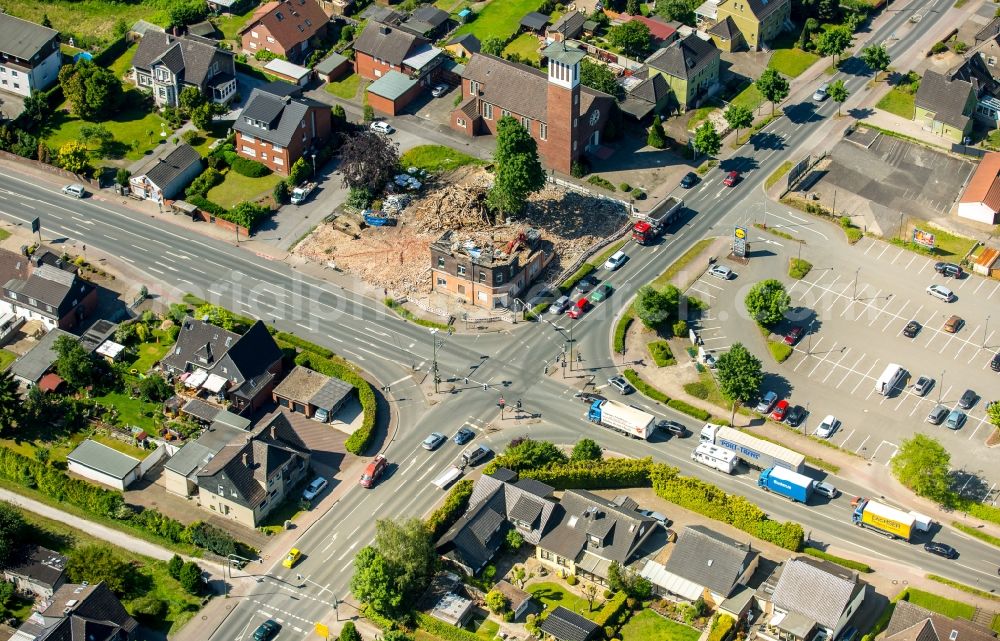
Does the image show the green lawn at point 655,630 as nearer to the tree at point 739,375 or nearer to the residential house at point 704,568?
the residential house at point 704,568

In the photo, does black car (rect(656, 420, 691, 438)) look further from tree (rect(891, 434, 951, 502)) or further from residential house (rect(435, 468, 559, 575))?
tree (rect(891, 434, 951, 502))

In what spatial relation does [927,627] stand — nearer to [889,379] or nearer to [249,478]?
[889,379]

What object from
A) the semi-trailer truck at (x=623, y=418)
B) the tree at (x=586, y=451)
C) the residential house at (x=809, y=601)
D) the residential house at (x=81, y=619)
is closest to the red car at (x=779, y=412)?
the semi-trailer truck at (x=623, y=418)

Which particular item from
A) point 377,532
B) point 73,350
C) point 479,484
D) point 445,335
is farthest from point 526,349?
point 73,350

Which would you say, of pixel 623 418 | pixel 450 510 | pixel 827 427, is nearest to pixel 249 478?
pixel 450 510

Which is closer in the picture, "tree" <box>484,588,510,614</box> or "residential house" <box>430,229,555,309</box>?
"tree" <box>484,588,510,614</box>

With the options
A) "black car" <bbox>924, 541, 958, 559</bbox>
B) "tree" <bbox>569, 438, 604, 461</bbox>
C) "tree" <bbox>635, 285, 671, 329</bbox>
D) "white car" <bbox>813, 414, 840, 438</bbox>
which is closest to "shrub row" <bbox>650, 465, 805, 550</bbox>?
"tree" <bbox>569, 438, 604, 461</bbox>
